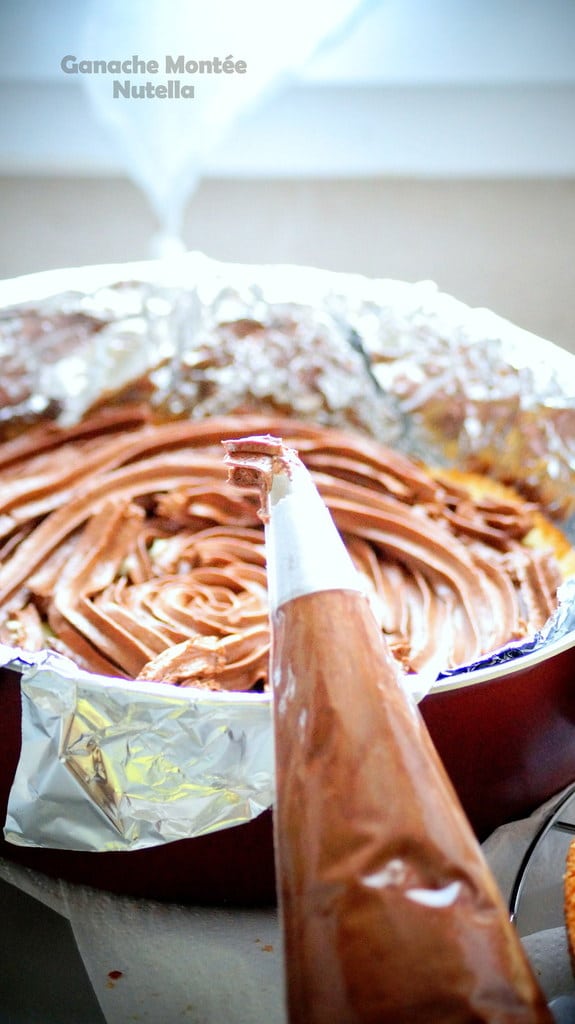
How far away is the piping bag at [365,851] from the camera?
575 millimetres

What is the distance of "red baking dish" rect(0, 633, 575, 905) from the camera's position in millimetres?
1082

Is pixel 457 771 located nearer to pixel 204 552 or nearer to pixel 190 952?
pixel 190 952

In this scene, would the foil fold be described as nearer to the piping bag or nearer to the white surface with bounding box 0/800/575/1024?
the white surface with bounding box 0/800/575/1024

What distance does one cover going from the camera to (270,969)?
111 cm

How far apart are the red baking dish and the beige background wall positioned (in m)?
2.00

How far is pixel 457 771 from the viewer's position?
1.13 m

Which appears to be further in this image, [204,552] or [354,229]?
[354,229]

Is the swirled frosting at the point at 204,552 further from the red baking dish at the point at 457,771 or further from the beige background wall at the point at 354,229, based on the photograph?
the beige background wall at the point at 354,229

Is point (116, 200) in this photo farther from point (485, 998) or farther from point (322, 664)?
point (485, 998)

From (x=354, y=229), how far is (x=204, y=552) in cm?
217

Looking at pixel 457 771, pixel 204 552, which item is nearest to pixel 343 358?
pixel 204 552

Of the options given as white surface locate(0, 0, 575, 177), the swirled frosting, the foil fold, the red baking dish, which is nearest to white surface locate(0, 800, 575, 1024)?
the red baking dish

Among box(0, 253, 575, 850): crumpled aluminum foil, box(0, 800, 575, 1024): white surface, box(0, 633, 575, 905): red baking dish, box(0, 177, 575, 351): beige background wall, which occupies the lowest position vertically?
box(0, 800, 575, 1024): white surface

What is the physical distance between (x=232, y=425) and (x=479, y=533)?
1.77ft
